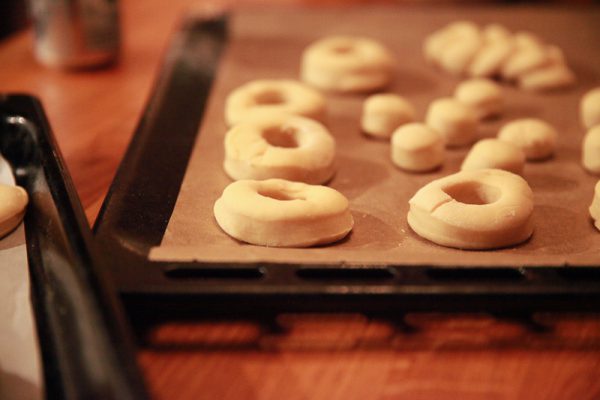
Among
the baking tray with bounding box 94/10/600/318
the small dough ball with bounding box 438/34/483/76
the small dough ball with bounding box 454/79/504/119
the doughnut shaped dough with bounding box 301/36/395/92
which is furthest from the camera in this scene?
the small dough ball with bounding box 438/34/483/76

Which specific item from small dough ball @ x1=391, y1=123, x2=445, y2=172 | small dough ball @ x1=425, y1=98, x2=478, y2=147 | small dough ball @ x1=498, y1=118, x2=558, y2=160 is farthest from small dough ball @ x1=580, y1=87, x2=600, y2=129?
small dough ball @ x1=391, y1=123, x2=445, y2=172

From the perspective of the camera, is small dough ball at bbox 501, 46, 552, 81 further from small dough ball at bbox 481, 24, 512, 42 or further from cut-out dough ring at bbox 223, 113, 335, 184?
cut-out dough ring at bbox 223, 113, 335, 184

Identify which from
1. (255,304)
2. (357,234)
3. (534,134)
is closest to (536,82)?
(534,134)

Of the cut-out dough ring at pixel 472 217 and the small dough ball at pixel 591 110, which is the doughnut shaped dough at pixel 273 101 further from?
the small dough ball at pixel 591 110

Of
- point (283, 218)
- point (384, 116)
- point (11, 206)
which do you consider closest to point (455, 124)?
point (384, 116)

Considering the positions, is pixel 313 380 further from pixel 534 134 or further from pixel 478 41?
pixel 478 41

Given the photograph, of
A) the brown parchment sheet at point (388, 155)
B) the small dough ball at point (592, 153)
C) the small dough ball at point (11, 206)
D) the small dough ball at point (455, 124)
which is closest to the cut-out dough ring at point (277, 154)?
the brown parchment sheet at point (388, 155)
